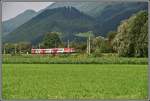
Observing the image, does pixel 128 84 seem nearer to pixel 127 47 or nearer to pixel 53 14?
pixel 127 47

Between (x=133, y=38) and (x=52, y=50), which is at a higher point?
(x=133, y=38)

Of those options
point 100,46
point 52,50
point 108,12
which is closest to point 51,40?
point 52,50

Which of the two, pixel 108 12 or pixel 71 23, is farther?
pixel 71 23

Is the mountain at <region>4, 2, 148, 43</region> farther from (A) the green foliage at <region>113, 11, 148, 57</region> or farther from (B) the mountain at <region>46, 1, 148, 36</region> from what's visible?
(A) the green foliage at <region>113, 11, 148, 57</region>

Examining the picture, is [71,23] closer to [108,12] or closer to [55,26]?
[55,26]

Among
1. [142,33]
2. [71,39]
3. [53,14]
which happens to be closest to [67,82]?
[71,39]

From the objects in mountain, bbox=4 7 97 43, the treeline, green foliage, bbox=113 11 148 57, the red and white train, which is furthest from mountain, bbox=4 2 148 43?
green foliage, bbox=113 11 148 57
